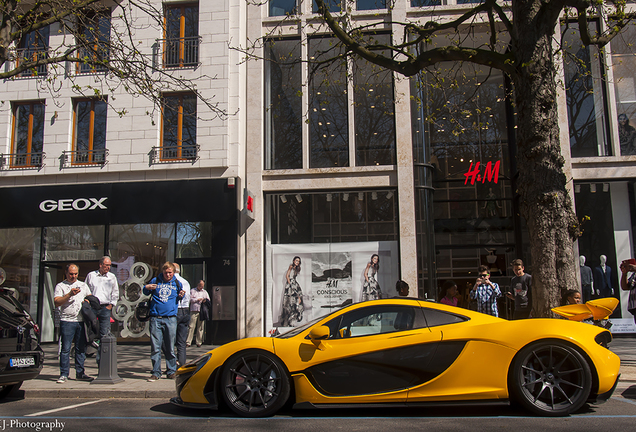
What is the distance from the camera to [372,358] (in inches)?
207

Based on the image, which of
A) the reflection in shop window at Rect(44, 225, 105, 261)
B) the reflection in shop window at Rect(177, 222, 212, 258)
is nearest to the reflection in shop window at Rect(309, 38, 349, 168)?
the reflection in shop window at Rect(177, 222, 212, 258)

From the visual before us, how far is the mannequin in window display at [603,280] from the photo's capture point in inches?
512

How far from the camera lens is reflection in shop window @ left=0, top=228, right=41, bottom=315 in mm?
14516

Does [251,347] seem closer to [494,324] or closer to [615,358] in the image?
[494,324]

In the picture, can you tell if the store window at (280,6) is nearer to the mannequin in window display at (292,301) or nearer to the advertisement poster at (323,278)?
the advertisement poster at (323,278)

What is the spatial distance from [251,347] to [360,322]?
1.23 meters

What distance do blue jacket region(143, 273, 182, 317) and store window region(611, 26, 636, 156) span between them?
12.0 metres

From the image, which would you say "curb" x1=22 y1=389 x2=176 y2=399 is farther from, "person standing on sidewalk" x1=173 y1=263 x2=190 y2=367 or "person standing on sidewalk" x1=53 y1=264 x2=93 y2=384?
"person standing on sidewalk" x1=173 y1=263 x2=190 y2=367

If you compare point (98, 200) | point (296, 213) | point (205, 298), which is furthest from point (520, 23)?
point (98, 200)

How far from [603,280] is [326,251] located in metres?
7.22

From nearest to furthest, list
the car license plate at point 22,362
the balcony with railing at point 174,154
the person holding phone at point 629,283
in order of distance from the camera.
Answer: the car license plate at point 22,362 < the person holding phone at point 629,283 < the balcony with railing at point 174,154

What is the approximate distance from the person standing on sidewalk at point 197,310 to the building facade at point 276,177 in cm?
36

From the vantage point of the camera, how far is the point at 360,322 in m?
5.54

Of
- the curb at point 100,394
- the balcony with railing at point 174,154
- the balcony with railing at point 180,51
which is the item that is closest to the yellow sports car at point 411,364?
the curb at point 100,394
